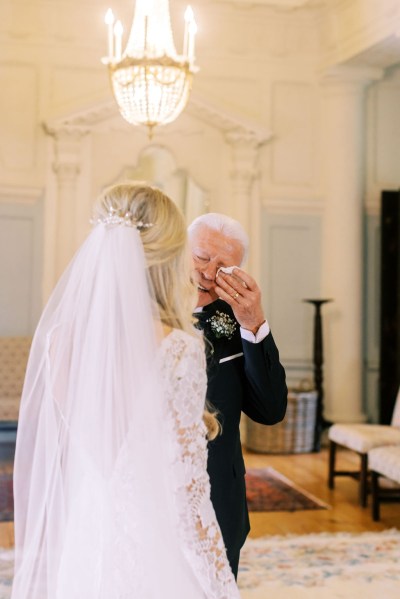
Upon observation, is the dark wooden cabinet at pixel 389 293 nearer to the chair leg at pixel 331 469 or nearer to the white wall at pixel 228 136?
the white wall at pixel 228 136

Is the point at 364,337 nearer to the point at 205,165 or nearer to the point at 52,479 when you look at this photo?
the point at 205,165

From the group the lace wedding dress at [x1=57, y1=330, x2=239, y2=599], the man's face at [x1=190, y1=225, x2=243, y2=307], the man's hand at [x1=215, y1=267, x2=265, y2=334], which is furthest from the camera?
the man's face at [x1=190, y1=225, x2=243, y2=307]

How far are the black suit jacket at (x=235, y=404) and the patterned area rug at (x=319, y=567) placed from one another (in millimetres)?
1807

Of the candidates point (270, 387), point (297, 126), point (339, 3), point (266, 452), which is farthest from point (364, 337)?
point (270, 387)

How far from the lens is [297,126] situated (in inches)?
329

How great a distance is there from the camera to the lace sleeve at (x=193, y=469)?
1.89 metres

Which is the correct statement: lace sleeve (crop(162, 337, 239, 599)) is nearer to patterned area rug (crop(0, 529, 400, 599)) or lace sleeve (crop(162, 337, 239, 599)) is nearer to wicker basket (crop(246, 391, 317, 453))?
patterned area rug (crop(0, 529, 400, 599))

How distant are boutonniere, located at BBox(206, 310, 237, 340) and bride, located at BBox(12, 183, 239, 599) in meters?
0.41

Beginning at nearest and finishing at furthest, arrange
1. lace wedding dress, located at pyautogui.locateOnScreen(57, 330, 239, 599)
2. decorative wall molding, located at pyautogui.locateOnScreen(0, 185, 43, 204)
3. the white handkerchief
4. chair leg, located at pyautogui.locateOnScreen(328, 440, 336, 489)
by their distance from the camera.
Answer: lace wedding dress, located at pyautogui.locateOnScreen(57, 330, 239, 599), the white handkerchief, chair leg, located at pyautogui.locateOnScreen(328, 440, 336, 489), decorative wall molding, located at pyautogui.locateOnScreen(0, 185, 43, 204)

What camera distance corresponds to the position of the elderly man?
7.16 feet

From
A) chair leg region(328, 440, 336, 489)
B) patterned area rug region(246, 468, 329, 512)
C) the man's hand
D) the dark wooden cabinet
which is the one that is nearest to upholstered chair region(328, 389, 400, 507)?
chair leg region(328, 440, 336, 489)

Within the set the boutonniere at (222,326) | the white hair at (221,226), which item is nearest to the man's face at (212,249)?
the white hair at (221,226)

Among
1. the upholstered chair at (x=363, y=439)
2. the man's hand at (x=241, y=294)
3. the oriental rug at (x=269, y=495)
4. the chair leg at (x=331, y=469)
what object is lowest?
the oriental rug at (x=269, y=495)

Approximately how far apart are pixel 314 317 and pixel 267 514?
298 cm
